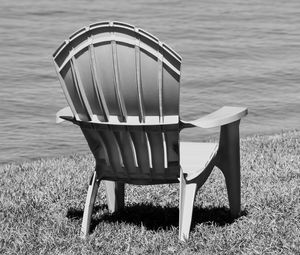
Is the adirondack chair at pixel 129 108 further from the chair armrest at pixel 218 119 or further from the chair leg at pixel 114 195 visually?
the chair leg at pixel 114 195

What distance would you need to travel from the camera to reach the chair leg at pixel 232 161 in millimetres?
6527

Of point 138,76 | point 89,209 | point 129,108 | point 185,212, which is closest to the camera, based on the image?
point 138,76

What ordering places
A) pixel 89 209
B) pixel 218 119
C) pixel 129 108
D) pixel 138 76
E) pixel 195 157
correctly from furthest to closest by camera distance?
1. pixel 195 157
2. pixel 89 209
3. pixel 218 119
4. pixel 129 108
5. pixel 138 76

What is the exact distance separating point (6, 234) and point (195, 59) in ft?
39.0

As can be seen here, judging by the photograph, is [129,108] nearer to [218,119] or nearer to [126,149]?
[126,149]

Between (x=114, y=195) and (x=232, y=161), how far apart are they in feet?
3.11

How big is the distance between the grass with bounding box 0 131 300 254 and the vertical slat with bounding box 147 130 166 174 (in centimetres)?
49

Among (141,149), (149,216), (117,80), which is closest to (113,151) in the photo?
(141,149)

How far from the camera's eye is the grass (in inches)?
239

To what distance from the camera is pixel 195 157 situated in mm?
6582

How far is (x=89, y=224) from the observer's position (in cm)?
636

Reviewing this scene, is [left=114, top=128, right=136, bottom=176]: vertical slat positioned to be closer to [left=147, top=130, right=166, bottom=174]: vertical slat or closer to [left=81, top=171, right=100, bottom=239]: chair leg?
[left=147, top=130, right=166, bottom=174]: vertical slat

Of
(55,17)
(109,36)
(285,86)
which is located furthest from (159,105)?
(55,17)

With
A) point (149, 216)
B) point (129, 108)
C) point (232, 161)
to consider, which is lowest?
point (149, 216)
